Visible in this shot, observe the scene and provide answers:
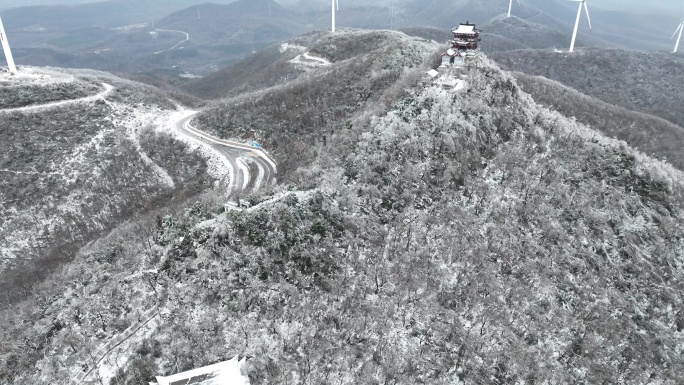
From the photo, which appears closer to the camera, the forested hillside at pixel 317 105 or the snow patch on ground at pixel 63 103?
the forested hillside at pixel 317 105

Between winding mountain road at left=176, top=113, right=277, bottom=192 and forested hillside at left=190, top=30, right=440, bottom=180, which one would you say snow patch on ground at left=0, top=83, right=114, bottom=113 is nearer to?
winding mountain road at left=176, top=113, right=277, bottom=192

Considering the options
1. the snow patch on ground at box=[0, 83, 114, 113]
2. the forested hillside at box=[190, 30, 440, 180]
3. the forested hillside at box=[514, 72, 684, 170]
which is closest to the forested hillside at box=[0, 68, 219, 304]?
the snow patch on ground at box=[0, 83, 114, 113]

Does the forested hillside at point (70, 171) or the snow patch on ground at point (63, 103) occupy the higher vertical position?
the snow patch on ground at point (63, 103)

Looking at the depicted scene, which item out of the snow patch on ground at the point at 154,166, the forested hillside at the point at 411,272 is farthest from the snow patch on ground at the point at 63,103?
the forested hillside at the point at 411,272

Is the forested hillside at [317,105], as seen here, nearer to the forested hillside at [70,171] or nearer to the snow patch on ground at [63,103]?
the forested hillside at [70,171]

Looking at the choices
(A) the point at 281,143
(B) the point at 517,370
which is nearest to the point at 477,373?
(B) the point at 517,370

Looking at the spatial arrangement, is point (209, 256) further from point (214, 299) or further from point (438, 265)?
point (438, 265)
